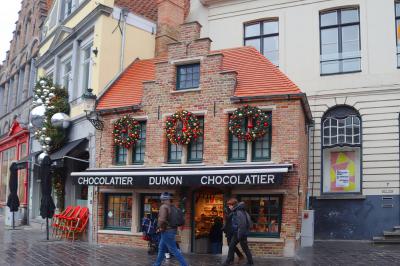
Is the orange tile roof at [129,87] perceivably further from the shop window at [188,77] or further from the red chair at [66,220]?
the red chair at [66,220]

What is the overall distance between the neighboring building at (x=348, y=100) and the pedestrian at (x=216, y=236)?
17.5 ft

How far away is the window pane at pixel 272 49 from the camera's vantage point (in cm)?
2123

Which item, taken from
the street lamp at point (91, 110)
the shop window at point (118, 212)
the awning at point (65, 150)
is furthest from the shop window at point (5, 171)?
the shop window at point (118, 212)

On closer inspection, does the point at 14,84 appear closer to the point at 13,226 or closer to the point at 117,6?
the point at 13,226

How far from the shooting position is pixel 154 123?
1636 cm

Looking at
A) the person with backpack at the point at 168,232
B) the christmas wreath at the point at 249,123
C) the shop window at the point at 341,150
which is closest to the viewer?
the person with backpack at the point at 168,232

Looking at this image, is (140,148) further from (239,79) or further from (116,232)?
(239,79)

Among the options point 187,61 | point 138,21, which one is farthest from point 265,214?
point 138,21

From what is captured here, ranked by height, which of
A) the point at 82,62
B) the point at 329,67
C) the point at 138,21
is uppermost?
the point at 138,21

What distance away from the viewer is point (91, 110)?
57.2ft

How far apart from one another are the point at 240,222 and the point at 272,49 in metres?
10.7

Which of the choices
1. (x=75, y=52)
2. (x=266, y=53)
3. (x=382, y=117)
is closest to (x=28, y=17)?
(x=75, y=52)

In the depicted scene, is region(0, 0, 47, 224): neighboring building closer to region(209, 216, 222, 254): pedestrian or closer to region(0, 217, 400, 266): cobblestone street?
region(0, 217, 400, 266): cobblestone street

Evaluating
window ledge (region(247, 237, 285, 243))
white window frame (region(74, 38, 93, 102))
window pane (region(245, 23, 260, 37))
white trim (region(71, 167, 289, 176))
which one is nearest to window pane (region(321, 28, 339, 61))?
window pane (region(245, 23, 260, 37))
